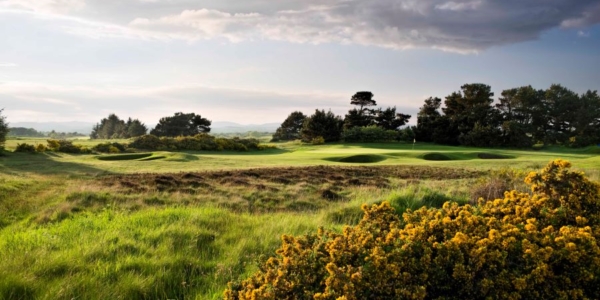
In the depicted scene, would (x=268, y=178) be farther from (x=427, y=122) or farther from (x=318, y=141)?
(x=427, y=122)

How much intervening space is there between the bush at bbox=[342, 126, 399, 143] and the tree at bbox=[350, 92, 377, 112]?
13502 mm

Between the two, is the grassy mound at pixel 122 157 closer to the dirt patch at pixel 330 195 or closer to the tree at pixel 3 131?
the tree at pixel 3 131

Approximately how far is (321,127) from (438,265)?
180ft

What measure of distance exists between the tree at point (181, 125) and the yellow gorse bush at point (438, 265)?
247 feet

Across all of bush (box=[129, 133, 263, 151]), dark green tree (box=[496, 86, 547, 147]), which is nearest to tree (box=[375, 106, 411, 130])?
dark green tree (box=[496, 86, 547, 147])

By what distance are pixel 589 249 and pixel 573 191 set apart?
170cm

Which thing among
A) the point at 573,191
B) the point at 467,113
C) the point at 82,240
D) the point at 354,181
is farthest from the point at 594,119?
the point at 82,240

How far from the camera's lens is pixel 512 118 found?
6391cm

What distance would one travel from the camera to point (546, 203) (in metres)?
4.91

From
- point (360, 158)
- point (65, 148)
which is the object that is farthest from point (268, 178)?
point (65, 148)

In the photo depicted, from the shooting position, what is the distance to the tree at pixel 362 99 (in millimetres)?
68562

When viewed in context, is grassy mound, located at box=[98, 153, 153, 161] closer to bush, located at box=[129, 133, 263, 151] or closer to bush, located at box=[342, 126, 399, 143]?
bush, located at box=[129, 133, 263, 151]

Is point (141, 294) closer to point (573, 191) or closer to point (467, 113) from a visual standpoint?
point (573, 191)

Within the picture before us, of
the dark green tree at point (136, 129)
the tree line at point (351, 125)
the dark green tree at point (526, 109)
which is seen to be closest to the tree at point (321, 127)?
the tree line at point (351, 125)
